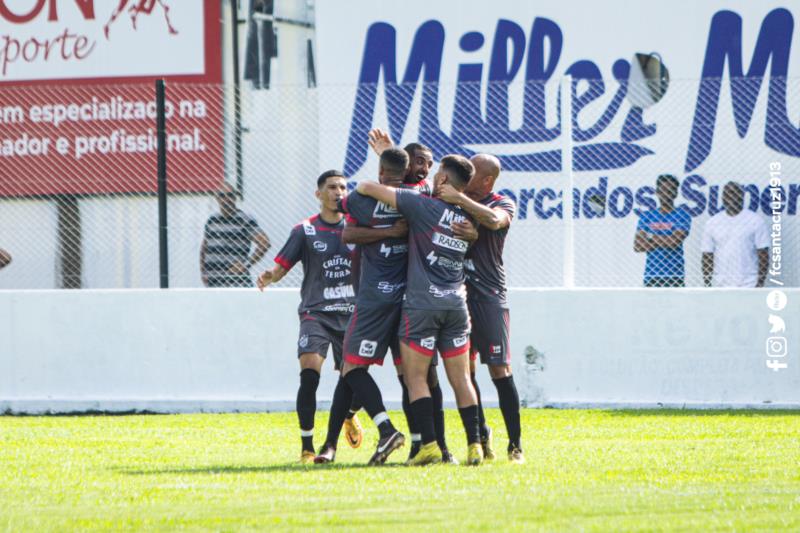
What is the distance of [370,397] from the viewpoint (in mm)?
7961

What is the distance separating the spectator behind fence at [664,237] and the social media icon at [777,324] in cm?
82

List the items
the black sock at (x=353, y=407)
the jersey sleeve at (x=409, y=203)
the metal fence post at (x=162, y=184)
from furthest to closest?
the metal fence post at (x=162, y=184), the black sock at (x=353, y=407), the jersey sleeve at (x=409, y=203)

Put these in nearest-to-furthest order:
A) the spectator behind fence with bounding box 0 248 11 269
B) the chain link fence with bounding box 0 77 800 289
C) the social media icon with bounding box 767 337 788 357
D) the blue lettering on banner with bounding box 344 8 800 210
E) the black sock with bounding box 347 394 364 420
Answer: the black sock with bounding box 347 394 364 420, the social media icon with bounding box 767 337 788 357, the chain link fence with bounding box 0 77 800 289, the blue lettering on banner with bounding box 344 8 800 210, the spectator behind fence with bounding box 0 248 11 269

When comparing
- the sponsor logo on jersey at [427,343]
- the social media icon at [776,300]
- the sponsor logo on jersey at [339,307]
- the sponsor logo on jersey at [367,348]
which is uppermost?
the sponsor logo on jersey at [339,307]

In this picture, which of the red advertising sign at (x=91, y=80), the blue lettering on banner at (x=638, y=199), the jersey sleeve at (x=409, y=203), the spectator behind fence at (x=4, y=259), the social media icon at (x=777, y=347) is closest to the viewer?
the jersey sleeve at (x=409, y=203)

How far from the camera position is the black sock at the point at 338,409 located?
8.19 metres

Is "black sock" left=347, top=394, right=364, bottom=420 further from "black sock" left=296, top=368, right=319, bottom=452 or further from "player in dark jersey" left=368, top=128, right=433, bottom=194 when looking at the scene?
"player in dark jersey" left=368, top=128, right=433, bottom=194

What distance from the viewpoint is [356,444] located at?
8914mm

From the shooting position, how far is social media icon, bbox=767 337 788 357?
11570 mm

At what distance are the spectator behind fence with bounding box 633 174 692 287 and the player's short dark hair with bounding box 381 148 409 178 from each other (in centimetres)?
467

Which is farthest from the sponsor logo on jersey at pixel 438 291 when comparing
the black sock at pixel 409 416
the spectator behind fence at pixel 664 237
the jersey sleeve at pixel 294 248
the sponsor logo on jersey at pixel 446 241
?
the spectator behind fence at pixel 664 237

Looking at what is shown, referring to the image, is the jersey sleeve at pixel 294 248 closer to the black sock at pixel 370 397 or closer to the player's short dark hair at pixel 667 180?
the black sock at pixel 370 397

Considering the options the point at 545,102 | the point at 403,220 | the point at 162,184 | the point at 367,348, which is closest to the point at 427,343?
the point at 367,348

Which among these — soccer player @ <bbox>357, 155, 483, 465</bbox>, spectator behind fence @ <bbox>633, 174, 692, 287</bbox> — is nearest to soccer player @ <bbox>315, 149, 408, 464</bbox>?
soccer player @ <bbox>357, 155, 483, 465</bbox>
